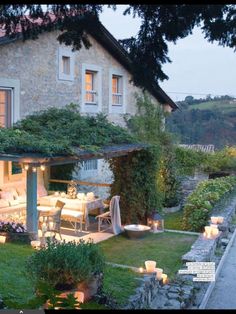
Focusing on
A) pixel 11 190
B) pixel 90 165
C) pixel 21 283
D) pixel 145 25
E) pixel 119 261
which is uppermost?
pixel 145 25

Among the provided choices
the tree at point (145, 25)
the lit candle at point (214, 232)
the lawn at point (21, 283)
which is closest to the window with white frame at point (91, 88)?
the lit candle at point (214, 232)

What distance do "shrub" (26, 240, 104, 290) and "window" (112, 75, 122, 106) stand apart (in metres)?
4.50

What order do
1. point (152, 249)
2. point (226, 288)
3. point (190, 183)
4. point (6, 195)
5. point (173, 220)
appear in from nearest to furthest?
point (226, 288) → point (152, 249) → point (6, 195) → point (173, 220) → point (190, 183)

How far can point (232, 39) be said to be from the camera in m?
3.03

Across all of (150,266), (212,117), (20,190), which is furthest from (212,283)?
(20,190)

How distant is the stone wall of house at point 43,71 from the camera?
796 cm

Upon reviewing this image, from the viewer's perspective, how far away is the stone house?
7969mm

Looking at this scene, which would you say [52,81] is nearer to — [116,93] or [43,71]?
→ [43,71]

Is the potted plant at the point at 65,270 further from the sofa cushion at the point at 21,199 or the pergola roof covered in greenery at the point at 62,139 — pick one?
the sofa cushion at the point at 21,199

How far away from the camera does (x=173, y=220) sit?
34.4 ft

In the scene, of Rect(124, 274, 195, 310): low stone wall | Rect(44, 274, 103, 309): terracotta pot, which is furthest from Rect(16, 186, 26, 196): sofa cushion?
Rect(44, 274, 103, 309): terracotta pot

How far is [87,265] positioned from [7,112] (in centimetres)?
477

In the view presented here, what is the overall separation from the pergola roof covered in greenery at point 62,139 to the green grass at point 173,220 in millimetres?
1984

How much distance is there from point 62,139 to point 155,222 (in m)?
2.73
